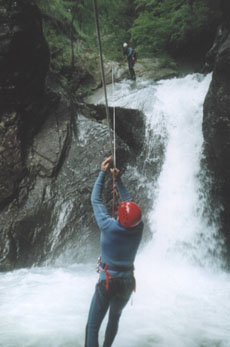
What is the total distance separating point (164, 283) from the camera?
18.3 feet

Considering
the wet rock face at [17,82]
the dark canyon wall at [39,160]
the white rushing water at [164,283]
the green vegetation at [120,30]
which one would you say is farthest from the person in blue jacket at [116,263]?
the green vegetation at [120,30]

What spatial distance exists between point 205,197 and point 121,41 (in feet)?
43.1

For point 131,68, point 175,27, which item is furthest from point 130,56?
point 175,27

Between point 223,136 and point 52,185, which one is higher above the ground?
point 223,136

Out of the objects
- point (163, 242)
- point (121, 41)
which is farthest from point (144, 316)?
point (121, 41)

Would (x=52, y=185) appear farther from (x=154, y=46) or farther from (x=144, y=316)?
(x=154, y=46)

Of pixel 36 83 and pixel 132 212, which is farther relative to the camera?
pixel 36 83

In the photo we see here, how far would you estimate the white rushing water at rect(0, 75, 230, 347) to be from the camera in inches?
150

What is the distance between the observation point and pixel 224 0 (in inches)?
339

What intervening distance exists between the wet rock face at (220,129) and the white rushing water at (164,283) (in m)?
0.58

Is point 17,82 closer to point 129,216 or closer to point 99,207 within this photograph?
point 99,207

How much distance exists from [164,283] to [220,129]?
12.3 feet

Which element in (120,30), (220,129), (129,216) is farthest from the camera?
(120,30)

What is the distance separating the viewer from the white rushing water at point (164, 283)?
12.5 feet
